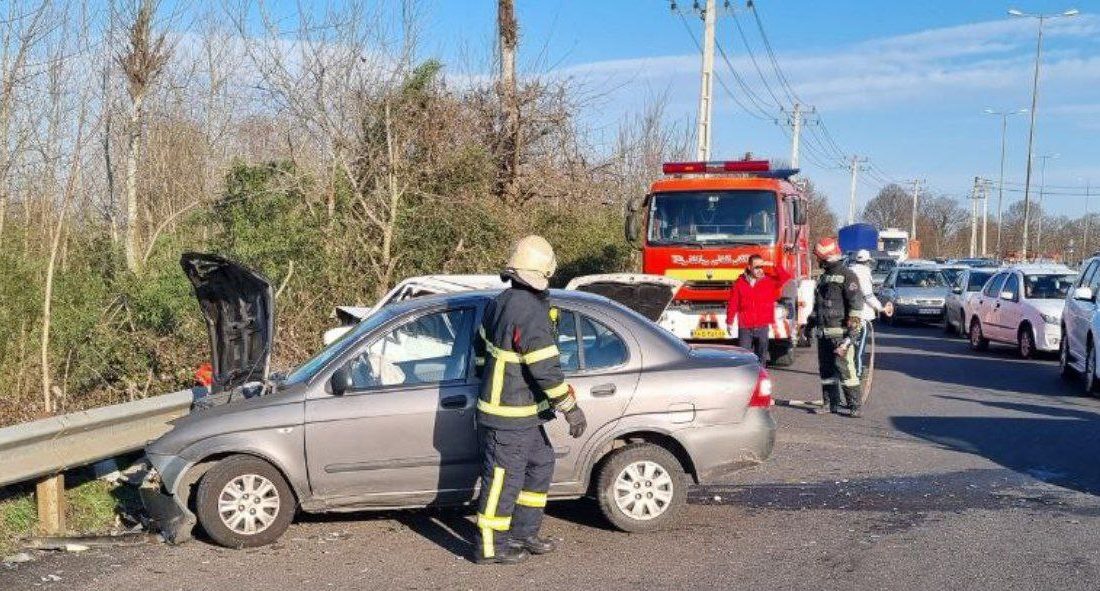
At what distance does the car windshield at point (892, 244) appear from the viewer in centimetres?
5572

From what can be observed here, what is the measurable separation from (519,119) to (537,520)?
48.4 feet

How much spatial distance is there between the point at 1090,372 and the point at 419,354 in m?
10.2

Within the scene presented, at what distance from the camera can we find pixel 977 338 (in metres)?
21.0

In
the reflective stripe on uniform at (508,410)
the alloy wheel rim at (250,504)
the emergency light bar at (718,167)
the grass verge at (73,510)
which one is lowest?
the grass verge at (73,510)

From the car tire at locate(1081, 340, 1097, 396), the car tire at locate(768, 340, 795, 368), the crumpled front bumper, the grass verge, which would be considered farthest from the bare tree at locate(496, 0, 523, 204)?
the crumpled front bumper

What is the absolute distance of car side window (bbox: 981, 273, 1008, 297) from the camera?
20.0 metres

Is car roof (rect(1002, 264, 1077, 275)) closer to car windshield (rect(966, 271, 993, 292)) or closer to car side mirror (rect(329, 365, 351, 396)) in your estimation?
car windshield (rect(966, 271, 993, 292))

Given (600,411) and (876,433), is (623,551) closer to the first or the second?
(600,411)

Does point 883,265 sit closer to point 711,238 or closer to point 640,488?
point 711,238

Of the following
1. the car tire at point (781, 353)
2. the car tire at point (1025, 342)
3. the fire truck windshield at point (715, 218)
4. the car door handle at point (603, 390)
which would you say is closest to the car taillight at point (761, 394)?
the car door handle at point (603, 390)

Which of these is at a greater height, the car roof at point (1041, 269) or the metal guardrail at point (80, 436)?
the car roof at point (1041, 269)

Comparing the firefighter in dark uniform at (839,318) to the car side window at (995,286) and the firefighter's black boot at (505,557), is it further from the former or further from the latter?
the car side window at (995,286)

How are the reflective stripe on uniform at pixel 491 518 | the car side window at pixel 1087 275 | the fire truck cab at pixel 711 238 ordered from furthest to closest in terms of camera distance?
the fire truck cab at pixel 711 238
the car side window at pixel 1087 275
the reflective stripe on uniform at pixel 491 518

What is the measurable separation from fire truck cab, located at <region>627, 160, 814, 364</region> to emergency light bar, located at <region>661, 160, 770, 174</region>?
366 millimetres
